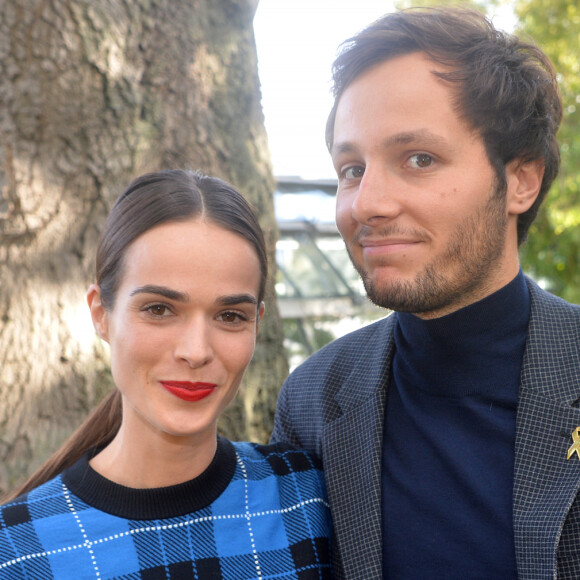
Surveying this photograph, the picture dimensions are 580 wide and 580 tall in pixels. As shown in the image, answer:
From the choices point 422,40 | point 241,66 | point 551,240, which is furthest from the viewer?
point 551,240

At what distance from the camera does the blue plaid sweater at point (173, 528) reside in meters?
1.75

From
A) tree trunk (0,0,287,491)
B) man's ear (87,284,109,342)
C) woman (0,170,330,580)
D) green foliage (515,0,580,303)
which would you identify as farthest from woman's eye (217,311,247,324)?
green foliage (515,0,580,303)

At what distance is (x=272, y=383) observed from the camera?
3.08 m

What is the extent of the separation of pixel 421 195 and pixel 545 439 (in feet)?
2.46

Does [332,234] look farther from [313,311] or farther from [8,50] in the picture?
[8,50]

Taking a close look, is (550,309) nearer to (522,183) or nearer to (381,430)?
(522,183)

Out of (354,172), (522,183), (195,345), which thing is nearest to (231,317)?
(195,345)

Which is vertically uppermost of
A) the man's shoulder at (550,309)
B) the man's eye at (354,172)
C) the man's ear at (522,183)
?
the man's eye at (354,172)

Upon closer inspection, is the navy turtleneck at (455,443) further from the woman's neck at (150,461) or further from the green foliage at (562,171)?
the green foliage at (562,171)

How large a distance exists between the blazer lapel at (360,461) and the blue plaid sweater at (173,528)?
0.26ft

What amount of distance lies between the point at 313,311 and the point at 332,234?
109cm

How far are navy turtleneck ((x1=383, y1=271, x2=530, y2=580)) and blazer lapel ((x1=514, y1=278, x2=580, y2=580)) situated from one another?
0.17 ft

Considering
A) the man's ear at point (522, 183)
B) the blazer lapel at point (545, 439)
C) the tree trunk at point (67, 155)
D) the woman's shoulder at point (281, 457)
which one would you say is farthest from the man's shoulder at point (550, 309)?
the tree trunk at point (67, 155)

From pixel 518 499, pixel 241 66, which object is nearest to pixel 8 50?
pixel 241 66
